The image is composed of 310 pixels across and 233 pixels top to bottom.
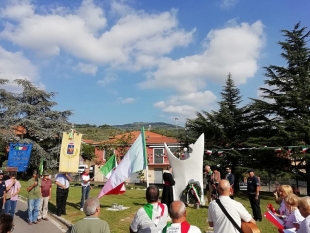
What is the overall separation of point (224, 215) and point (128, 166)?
13.0ft

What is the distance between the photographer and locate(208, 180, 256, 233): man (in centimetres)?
399

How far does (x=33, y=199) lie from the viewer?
9.98 m

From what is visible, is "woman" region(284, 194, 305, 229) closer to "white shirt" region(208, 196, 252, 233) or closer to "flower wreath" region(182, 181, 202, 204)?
"white shirt" region(208, 196, 252, 233)

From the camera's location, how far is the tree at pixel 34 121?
32.2m

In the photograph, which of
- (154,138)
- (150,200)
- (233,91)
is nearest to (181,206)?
(150,200)

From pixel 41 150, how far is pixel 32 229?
24.3 meters

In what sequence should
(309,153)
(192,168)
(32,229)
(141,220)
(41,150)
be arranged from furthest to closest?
(41,150) → (309,153) → (192,168) → (32,229) → (141,220)

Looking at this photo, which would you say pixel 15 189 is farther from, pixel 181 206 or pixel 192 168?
pixel 181 206

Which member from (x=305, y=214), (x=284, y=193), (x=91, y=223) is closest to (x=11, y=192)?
(x=91, y=223)

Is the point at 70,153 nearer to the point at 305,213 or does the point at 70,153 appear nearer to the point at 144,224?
the point at 144,224

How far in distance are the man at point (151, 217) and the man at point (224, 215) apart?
736mm

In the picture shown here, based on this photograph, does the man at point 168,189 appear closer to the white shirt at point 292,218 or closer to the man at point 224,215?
the white shirt at point 292,218

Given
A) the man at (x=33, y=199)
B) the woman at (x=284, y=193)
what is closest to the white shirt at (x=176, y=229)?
the woman at (x=284, y=193)

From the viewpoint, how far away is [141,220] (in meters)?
4.03
